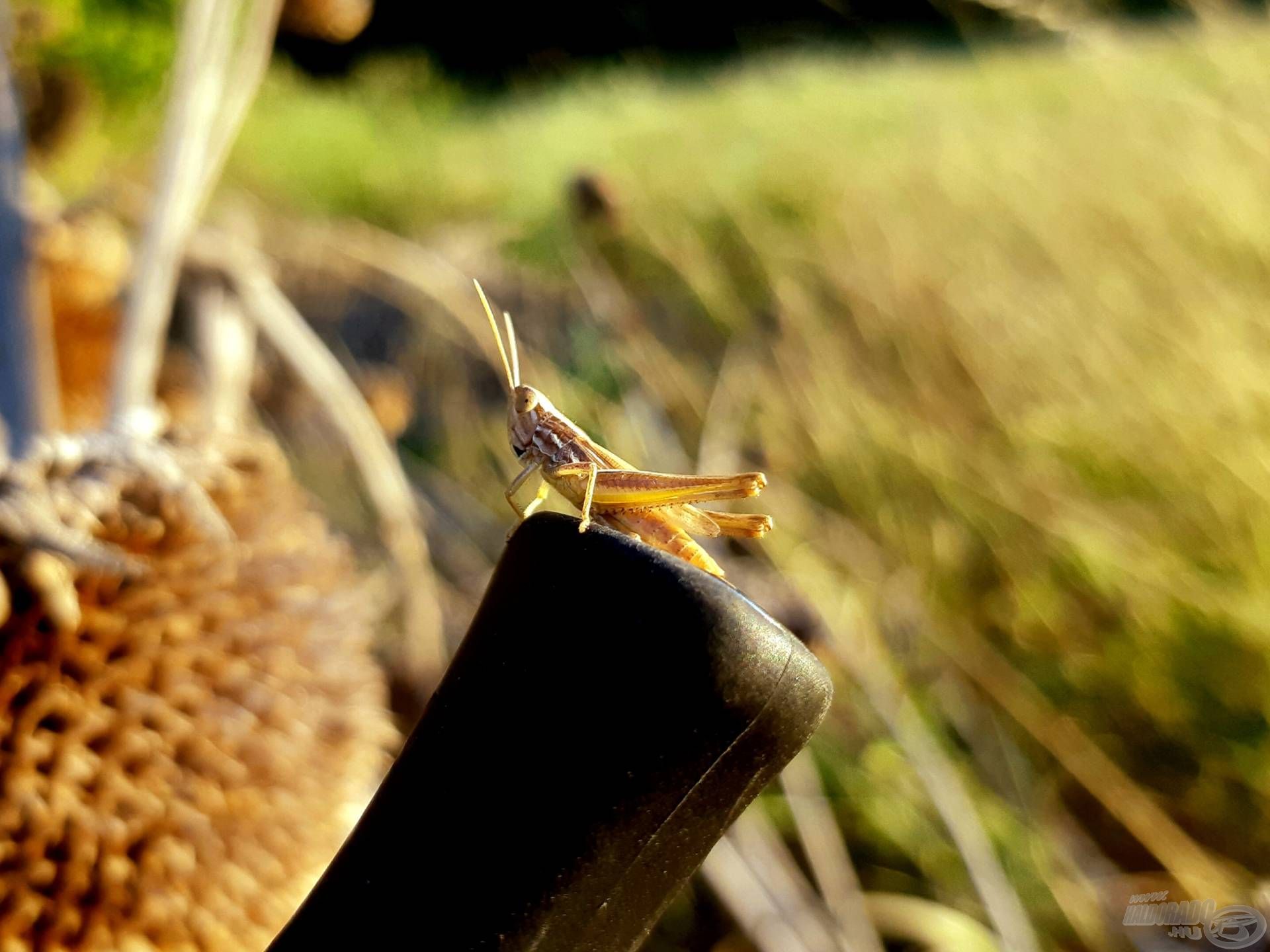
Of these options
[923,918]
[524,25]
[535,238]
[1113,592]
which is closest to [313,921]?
[923,918]

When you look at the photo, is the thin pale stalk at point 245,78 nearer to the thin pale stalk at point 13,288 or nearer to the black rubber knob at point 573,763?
the thin pale stalk at point 13,288

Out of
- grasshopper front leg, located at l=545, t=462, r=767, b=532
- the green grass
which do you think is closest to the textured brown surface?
grasshopper front leg, located at l=545, t=462, r=767, b=532

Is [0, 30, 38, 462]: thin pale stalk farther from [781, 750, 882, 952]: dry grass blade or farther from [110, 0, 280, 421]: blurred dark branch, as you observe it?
[781, 750, 882, 952]: dry grass blade

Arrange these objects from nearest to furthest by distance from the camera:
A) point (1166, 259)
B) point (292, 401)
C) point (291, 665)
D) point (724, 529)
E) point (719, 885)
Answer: point (724, 529) < point (291, 665) < point (719, 885) < point (292, 401) < point (1166, 259)

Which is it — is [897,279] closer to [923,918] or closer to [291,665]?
[923,918]

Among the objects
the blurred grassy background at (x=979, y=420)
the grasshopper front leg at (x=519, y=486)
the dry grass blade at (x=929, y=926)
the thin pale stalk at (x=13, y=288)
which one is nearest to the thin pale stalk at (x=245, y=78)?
the thin pale stalk at (x=13, y=288)

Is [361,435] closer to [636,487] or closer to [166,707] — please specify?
[166,707]

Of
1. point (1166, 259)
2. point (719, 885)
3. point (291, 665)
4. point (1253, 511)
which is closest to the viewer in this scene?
point (291, 665)
